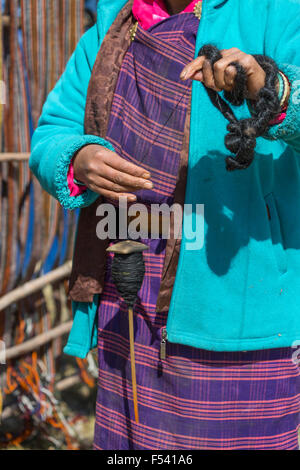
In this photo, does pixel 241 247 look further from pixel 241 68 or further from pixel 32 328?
pixel 32 328

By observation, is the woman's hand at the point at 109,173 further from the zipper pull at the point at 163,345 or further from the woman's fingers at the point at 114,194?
the zipper pull at the point at 163,345

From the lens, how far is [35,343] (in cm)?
205

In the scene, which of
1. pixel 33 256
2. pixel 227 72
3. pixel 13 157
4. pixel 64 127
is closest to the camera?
pixel 227 72

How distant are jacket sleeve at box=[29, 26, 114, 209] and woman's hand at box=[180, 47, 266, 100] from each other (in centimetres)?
36

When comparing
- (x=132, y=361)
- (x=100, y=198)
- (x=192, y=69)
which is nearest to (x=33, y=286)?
(x=100, y=198)

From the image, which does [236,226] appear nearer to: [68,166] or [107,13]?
[68,166]

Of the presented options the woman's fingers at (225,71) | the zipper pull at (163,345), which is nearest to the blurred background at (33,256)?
the zipper pull at (163,345)

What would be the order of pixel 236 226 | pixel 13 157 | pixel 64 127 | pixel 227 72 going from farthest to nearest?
pixel 13 157, pixel 64 127, pixel 236 226, pixel 227 72

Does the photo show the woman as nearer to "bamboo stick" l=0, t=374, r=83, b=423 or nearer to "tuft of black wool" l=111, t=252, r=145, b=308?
"tuft of black wool" l=111, t=252, r=145, b=308

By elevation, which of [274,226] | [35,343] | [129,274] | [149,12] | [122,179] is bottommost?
[35,343]

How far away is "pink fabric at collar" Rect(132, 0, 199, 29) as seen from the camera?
1.18 m

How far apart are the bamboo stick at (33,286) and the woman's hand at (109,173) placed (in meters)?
1.04

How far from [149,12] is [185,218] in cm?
57

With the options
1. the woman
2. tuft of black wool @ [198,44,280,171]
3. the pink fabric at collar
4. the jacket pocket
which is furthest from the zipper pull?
the pink fabric at collar
